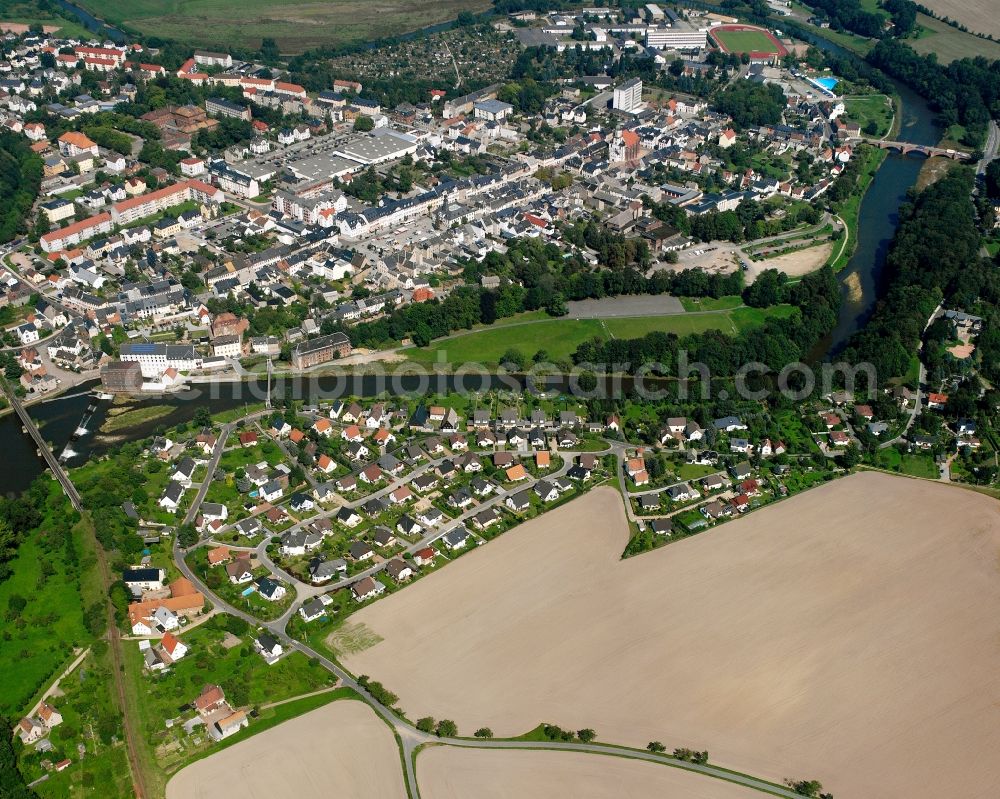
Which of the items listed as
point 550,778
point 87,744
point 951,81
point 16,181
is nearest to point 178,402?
point 87,744

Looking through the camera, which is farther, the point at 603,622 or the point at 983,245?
the point at 983,245

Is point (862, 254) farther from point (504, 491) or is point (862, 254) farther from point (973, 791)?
point (973, 791)

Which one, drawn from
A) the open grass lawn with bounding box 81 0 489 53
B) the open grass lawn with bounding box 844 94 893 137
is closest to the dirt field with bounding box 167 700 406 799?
the open grass lawn with bounding box 844 94 893 137

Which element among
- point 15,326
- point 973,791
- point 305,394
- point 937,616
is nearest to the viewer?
point 973,791

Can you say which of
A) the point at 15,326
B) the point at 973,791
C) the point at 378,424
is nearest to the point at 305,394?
the point at 378,424

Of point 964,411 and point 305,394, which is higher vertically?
point 964,411

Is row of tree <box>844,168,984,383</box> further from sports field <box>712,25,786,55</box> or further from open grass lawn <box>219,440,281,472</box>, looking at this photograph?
sports field <box>712,25,786,55</box>

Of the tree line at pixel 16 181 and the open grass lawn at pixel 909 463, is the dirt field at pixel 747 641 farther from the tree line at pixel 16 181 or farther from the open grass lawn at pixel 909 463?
the tree line at pixel 16 181

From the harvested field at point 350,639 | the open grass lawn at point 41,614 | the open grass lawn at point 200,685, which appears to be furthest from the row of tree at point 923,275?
the open grass lawn at point 41,614
